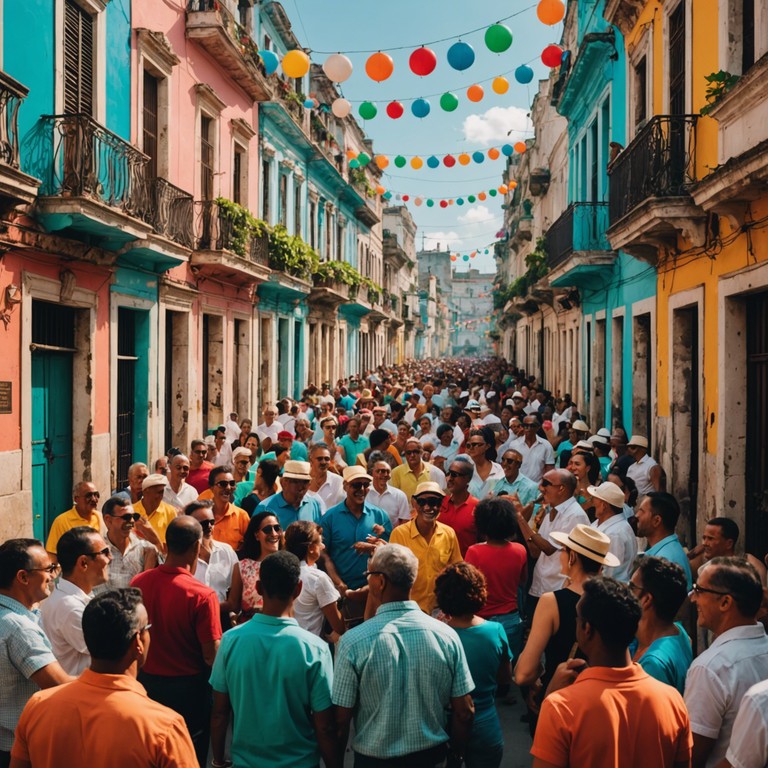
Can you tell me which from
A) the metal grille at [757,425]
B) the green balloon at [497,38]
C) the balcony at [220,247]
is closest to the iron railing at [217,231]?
the balcony at [220,247]

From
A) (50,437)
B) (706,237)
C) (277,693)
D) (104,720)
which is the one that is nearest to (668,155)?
(706,237)

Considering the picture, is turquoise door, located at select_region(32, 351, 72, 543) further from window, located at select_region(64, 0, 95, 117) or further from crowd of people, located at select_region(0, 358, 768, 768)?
crowd of people, located at select_region(0, 358, 768, 768)

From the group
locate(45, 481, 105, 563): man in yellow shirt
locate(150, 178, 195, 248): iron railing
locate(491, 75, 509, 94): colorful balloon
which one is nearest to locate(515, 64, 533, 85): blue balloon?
locate(491, 75, 509, 94): colorful balloon

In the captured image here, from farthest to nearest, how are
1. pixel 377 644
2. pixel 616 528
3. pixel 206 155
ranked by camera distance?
pixel 206 155
pixel 616 528
pixel 377 644

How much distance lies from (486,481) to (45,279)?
18.5 ft

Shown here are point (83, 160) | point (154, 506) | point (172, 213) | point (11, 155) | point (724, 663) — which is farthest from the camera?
point (172, 213)

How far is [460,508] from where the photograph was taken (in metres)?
6.38

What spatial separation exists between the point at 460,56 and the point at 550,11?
130cm

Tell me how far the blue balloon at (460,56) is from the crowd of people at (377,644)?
6.52 m

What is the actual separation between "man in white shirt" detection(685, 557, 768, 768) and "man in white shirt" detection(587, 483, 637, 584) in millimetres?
1863

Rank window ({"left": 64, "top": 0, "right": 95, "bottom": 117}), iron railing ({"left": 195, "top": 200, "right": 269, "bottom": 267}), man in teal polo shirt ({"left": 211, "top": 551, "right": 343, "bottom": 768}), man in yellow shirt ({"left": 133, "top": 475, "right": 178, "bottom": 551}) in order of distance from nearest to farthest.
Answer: man in teal polo shirt ({"left": 211, "top": 551, "right": 343, "bottom": 768})
man in yellow shirt ({"left": 133, "top": 475, "right": 178, "bottom": 551})
window ({"left": 64, "top": 0, "right": 95, "bottom": 117})
iron railing ({"left": 195, "top": 200, "right": 269, "bottom": 267})

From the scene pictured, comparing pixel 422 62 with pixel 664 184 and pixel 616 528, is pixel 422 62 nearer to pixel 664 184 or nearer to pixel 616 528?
pixel 664 184

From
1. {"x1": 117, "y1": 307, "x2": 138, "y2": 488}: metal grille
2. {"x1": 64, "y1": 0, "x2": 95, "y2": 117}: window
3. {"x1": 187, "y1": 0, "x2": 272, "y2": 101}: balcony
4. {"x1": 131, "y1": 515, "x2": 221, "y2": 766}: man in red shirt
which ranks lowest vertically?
{"x1": 131, "y1": 515, "x2": 221, "y2": 766}: man in red shirt

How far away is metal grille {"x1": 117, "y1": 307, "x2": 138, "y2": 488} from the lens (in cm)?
1199
